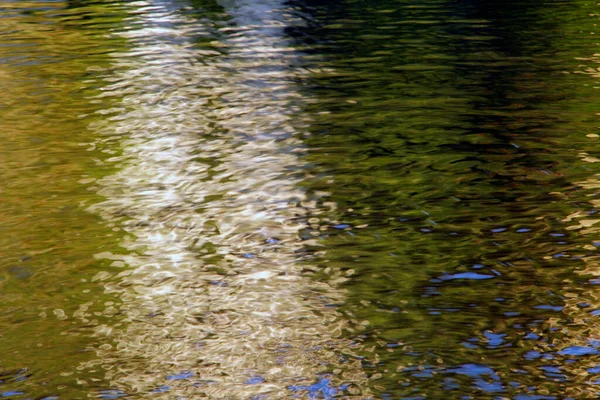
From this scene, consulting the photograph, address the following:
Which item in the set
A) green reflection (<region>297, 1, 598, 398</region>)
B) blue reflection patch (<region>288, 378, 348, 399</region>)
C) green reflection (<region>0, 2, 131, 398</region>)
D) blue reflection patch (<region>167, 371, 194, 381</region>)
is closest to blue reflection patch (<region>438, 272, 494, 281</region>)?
green reflection (<region>297, 1, 598, 398</region>)

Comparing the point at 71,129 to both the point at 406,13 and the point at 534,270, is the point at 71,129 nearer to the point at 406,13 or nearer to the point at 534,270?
the point at 534,270

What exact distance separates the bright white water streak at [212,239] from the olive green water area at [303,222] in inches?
1.3

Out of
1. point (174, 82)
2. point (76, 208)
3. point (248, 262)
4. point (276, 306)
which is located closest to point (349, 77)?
point (174, 82)

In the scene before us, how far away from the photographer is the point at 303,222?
1051 cm

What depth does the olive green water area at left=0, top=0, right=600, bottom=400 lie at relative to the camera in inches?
282

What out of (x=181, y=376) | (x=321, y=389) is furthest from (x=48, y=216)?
(x=321, y=389)

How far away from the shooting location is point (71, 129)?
49.6 feet

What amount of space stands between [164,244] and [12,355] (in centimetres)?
289

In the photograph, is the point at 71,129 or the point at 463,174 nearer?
the point at 463,174

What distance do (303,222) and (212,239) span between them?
112 centimetres

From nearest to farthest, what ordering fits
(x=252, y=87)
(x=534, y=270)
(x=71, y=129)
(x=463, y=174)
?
1. (x=534, y=270)
2. (x=463, y=174)
3. (x=71, y=129)
4. (x=252, y=87)

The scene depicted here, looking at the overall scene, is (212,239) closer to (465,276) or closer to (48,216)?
(48,216)

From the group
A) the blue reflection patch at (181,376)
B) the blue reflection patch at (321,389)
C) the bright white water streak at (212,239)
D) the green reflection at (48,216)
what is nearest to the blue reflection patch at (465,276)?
the bright white water streak at (212,239)

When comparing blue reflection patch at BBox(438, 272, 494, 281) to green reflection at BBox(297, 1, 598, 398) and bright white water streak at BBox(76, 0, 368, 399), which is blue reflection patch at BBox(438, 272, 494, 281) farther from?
bright white water streak at BBox(76, 0, 368, 399)
